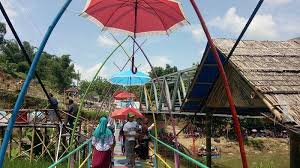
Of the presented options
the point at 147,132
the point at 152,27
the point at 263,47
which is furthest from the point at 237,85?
the point at 147,132

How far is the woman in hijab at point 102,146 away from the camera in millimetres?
6699

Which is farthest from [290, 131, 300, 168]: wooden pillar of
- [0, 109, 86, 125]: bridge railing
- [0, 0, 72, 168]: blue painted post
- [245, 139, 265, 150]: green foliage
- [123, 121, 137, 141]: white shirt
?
[245, 139, 265, 150]: green foliage

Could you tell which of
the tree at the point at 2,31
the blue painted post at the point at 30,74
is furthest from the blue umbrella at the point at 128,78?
the tree at the point at 2,31

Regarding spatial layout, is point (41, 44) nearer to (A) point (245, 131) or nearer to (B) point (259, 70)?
(B) point (259, 70)

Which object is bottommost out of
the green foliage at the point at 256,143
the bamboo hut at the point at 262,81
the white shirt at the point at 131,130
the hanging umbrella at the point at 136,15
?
the green foliage at the point at 256,143

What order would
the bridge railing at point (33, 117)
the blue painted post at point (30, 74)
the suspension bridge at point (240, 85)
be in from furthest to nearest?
the bridge railing at point (33, 117) → the suspension bridge at point (240, 85) → the blue painted post at point (30, 74)

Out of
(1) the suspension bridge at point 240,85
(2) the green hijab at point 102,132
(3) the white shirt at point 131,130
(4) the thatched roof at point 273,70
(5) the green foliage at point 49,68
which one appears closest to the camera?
(1) the suspension bridge at point 240,85

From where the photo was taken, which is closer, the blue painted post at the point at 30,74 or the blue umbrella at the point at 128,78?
the blue painted post at the point at 30,74

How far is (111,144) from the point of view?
6895mm

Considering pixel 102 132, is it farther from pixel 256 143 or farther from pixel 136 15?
pixel 256 143

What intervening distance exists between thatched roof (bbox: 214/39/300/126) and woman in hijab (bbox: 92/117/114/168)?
257cm

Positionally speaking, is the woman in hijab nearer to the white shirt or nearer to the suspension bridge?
the suspension bridge

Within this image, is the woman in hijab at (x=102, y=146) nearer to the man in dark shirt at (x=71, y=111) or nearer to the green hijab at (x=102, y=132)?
the green hijab at (x=102, y=132)

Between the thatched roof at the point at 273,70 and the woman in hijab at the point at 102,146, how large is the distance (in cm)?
257
